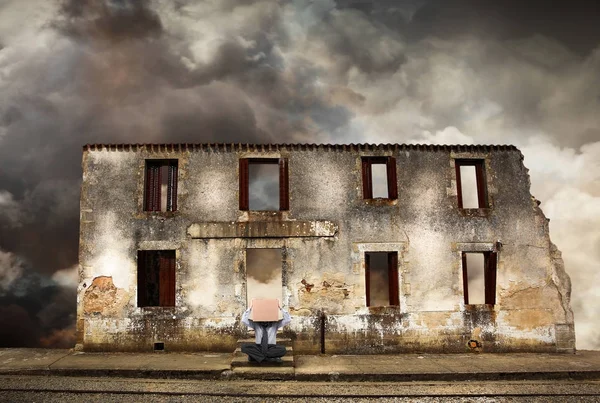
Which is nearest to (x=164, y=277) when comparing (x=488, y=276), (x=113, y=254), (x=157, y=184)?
(x=113, y=254)

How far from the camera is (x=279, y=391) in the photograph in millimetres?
9297

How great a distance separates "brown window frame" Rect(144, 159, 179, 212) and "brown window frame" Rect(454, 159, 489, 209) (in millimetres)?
7797

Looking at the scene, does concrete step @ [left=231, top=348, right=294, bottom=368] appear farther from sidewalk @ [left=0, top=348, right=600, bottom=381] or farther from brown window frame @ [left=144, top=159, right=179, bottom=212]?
brown window frame @ [left=144, top=159, right=179, bottom=212]

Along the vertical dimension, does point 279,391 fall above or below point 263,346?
below

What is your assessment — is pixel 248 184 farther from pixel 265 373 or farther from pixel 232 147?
pixel 265 373

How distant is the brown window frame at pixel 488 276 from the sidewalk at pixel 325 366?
5.32 feet

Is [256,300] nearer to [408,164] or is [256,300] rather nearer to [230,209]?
[230,209]

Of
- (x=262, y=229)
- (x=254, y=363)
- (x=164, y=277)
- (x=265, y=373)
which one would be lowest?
(x=265, y=373)

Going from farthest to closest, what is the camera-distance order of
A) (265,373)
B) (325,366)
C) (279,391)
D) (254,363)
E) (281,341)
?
(281,341), (325,366), (254,363), (265,373), (279,391)

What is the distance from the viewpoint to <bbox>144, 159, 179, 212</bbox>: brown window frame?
13.9 metres

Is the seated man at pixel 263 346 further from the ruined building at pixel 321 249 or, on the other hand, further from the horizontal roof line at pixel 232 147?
the horizontal roof line at pixel 232 147

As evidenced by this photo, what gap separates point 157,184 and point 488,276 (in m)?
9.39

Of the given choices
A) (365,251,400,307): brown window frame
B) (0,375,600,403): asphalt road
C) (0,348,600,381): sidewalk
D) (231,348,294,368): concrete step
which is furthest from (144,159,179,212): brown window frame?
(365,251,400,307): brown window frame

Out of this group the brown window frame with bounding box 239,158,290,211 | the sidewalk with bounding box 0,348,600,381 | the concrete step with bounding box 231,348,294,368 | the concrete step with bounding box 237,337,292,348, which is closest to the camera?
the sidewalk with bounding box 0,348,600,381
